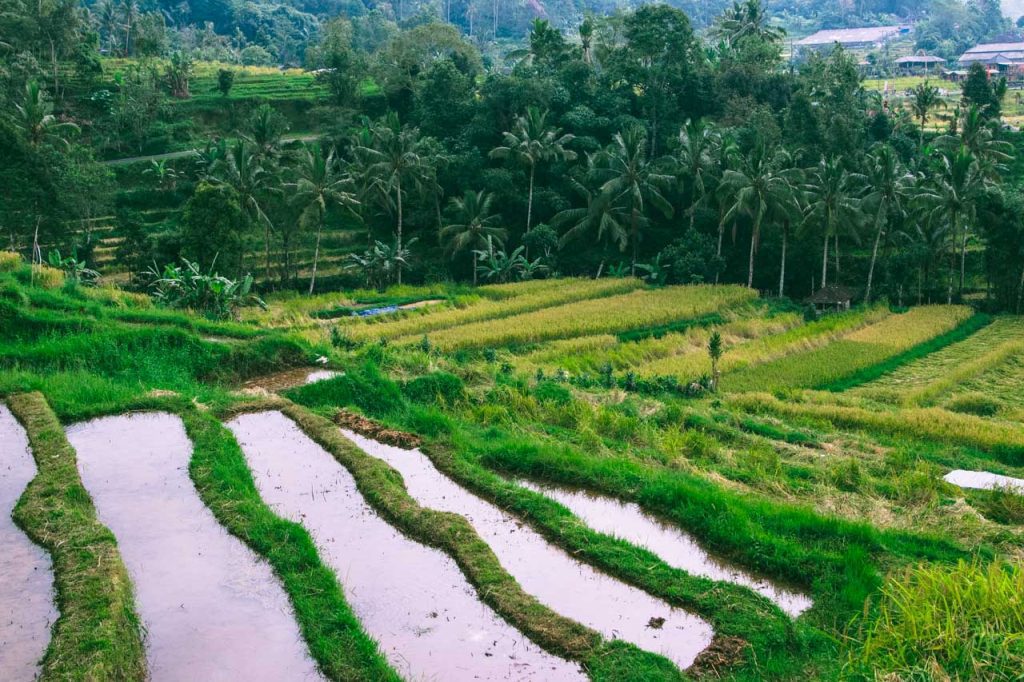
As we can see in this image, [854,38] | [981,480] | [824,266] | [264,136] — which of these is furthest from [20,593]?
[854,38]

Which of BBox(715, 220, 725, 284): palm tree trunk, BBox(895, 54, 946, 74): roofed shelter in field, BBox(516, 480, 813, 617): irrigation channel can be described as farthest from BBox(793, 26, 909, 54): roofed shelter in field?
BBox(516, 480, 813, 617): irrigation channel

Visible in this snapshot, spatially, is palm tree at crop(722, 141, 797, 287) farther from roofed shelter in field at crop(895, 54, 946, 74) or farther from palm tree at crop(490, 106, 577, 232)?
roofed shelter in field at crop(895, 54, 946, 74)

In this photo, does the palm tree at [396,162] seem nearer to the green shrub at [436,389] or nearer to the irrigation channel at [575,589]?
the green shrub at [436,389]

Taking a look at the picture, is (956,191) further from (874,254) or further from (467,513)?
(467,513)

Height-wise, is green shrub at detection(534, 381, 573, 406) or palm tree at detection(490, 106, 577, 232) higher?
palm tree at detection(490, 106, 577, 232)

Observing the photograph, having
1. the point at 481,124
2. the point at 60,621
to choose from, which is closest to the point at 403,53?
the point at 481,124

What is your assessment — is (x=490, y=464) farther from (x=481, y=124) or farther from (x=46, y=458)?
(x=481, y=124)
